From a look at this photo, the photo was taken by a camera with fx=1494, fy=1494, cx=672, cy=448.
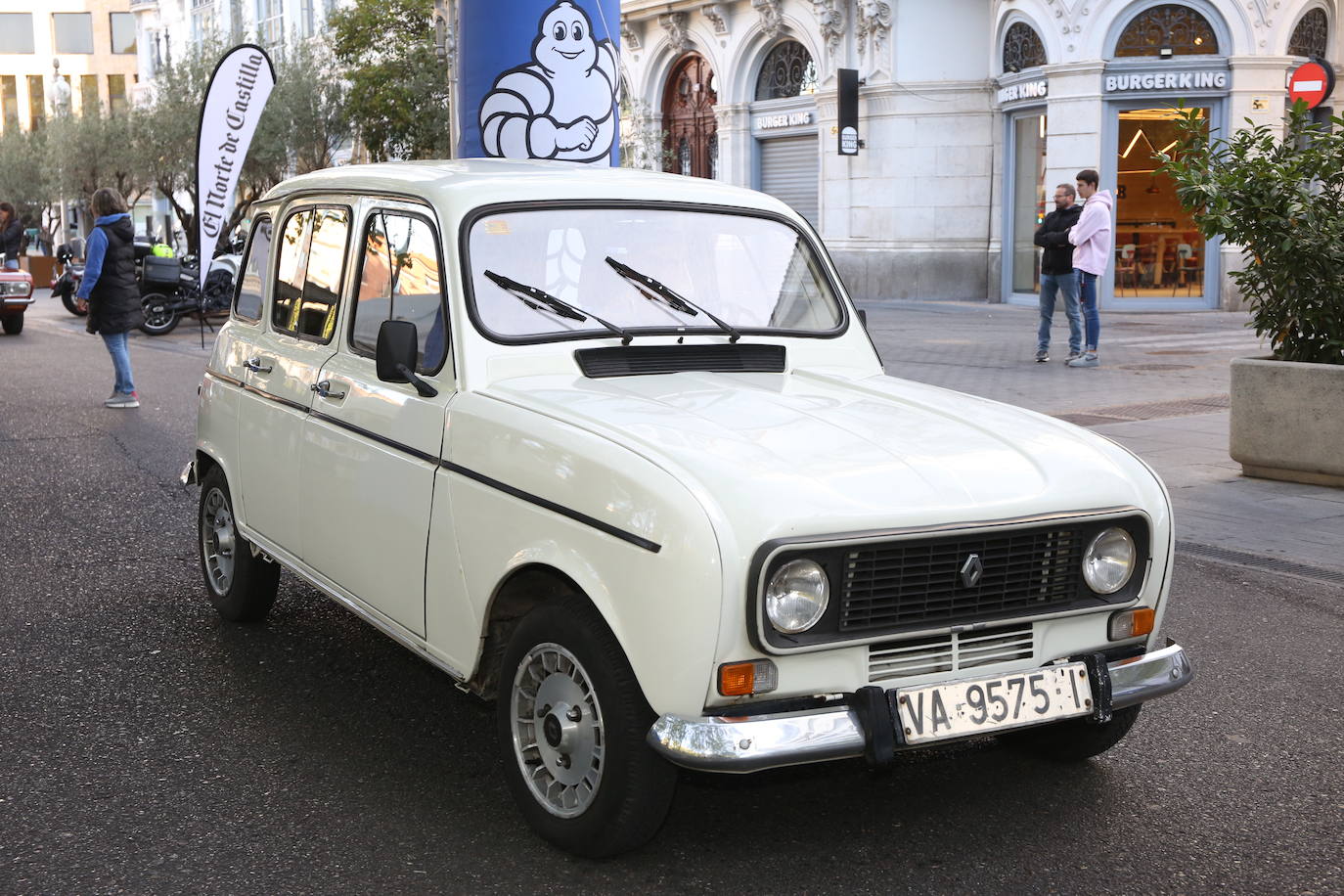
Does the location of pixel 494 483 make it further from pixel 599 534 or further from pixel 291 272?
pixel 291 272

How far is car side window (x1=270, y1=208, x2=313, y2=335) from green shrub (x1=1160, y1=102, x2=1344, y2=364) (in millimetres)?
5259

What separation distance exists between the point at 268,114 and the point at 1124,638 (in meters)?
33.8

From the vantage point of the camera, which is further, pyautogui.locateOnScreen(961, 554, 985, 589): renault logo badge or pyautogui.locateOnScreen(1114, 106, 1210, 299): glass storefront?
pyautogui.locateOnScreen(1114, 106, 1210, 299): glass storefront

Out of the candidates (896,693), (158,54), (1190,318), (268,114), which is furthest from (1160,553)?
(158,54)

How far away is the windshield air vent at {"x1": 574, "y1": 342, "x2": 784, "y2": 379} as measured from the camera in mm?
4285

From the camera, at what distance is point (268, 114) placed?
114 ft

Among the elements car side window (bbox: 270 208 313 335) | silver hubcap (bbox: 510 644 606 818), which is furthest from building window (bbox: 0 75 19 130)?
silver hubcap (bbox: 510 644 606 818)

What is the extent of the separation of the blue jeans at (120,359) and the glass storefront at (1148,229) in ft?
52.6

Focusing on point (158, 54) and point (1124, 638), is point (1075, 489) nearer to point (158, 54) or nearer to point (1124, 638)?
point (1124, 638)

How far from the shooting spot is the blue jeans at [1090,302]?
50.0 ft

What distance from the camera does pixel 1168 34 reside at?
23031 millimetres

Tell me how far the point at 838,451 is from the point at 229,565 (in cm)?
313

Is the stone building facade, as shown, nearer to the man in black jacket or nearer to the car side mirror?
the man in black jacket

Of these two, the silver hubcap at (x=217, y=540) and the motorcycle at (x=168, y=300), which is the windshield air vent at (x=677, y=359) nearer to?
the silver hubcap at (x=217, y=540)
